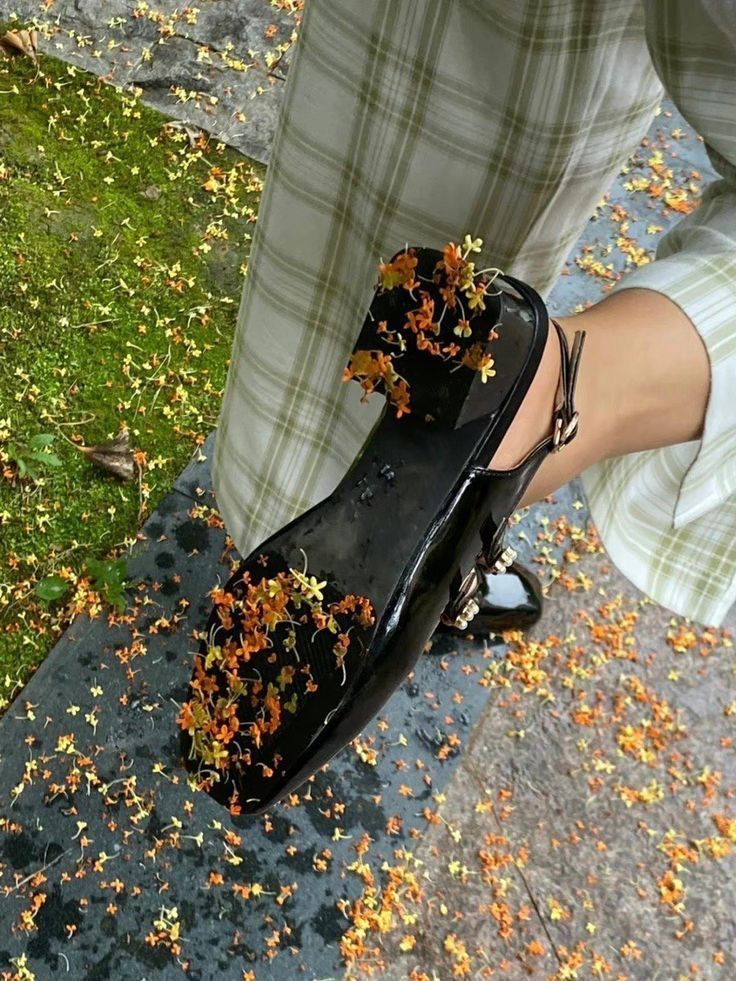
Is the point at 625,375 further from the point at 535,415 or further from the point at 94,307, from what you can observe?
the point at 94,307

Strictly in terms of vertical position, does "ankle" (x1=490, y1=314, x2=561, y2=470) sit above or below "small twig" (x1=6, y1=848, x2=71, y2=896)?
above

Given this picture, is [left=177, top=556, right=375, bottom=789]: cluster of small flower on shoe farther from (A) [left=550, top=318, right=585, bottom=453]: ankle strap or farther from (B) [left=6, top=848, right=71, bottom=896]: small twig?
(B) [left=6, top=848, right=71, bottom=896]: small twig

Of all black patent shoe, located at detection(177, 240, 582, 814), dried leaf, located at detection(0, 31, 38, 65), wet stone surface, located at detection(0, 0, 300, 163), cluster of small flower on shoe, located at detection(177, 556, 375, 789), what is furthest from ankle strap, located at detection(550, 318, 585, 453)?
dried leaf, located at detection(0, 31, 38, 65)

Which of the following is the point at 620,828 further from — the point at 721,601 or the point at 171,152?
the point at 171,152

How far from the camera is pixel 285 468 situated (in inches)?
42.5

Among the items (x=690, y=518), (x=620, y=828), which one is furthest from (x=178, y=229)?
(x=620, y=828)

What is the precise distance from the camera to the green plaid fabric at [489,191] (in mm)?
675

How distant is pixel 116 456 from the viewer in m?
1.51

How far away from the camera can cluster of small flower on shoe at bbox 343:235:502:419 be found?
0.69 m

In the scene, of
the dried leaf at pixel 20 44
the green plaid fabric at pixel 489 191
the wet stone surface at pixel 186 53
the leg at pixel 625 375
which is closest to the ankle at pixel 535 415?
the leg at pixel 625 375

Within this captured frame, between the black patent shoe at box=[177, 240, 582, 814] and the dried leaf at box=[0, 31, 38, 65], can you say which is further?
the dried leaf at box=[0, 31, 38, 65]

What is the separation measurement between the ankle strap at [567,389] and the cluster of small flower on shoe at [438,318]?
0.23 ft

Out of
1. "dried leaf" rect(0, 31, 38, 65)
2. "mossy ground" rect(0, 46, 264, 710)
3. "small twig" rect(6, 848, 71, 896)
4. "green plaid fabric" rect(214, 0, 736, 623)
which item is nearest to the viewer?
"green plaid fabric" rect(214, 0, 736, 623)

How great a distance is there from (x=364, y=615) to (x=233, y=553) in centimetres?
82
